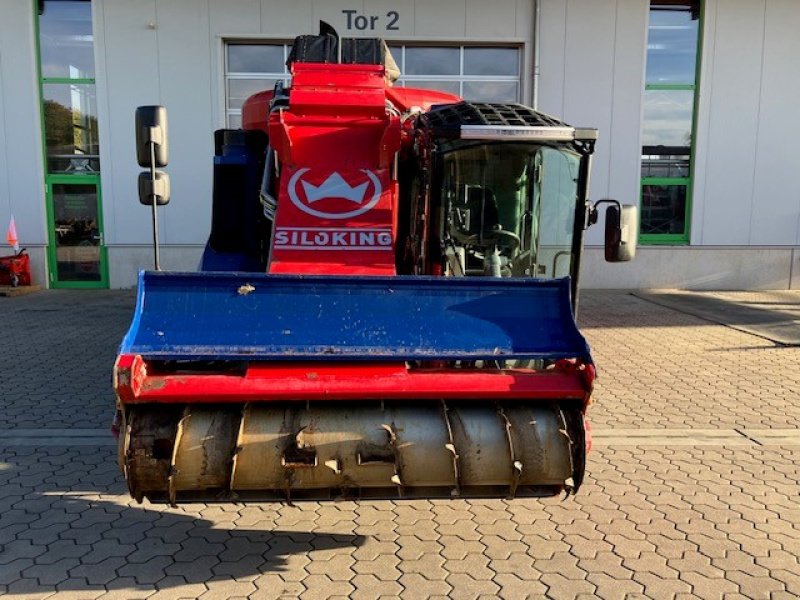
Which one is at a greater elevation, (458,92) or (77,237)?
(458,92)

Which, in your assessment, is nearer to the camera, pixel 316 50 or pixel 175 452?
pixel 175 452

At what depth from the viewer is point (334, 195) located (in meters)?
4.97

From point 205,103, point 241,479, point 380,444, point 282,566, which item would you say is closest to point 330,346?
point 380,444

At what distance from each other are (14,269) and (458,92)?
391 inches

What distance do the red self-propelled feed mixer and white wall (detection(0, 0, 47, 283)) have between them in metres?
12.5

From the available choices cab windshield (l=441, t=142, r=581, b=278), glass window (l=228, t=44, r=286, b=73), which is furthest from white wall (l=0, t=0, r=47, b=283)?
cab windshield (l=441, t=142, r=581, b=278)

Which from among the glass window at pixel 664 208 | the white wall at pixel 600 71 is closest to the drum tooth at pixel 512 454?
the white wall at pixel 600 71

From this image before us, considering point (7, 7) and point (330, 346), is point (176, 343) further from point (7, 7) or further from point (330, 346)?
point (7, 7)

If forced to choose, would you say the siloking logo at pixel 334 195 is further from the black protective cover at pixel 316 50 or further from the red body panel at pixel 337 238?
the black protective cover at pixel 316 50

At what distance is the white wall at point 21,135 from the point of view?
14.0 m

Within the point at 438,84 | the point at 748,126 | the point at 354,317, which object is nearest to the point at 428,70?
the point at 438,84

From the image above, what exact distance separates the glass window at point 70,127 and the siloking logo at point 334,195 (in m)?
11.4

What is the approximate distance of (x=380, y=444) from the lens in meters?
A: 3.34

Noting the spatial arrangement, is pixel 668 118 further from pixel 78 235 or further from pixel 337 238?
pixel 78 235
